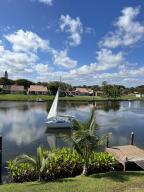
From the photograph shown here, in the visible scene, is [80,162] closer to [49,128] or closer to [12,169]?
[12,169]

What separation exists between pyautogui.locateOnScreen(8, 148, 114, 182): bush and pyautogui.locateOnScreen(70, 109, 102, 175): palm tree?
106 centimetres

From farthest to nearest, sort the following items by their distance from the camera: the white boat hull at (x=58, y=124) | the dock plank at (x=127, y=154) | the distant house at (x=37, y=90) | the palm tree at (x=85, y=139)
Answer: the distant house at (x=37, y=90), the white boat hull at (x=58, y=124), the dock plank at (x=127, y=154), the palm tree at (x=85, y=139)

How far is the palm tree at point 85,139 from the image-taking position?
1592 cm

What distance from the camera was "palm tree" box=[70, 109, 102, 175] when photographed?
52.2 ft

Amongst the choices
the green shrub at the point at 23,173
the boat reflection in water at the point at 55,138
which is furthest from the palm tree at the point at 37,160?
the boat reflection in water at the point at 55,138

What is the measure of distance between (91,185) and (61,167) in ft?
13.5

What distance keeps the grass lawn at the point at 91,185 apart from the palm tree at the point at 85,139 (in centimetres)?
151

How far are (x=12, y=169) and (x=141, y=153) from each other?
35.3 feet

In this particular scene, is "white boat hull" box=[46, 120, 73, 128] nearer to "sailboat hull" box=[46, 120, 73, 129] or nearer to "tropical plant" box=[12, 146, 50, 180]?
"sailboat hull" box=[46, 120, 73, 129]

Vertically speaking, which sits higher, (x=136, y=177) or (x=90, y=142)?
(x=90, y=142)

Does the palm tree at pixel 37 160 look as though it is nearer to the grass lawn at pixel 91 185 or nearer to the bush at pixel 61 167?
the bush at pixel 61 167

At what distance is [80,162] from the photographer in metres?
17.8

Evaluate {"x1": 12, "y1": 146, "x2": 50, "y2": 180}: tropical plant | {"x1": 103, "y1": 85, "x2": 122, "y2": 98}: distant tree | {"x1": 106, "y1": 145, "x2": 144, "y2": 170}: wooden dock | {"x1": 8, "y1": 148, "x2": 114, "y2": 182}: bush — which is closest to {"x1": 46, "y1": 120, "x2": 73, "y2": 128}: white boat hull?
{"x1": 106, "y1": 145, "x2": 144, "y2": 170}: wooden dock

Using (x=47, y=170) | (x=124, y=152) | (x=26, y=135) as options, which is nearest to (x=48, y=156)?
(x=47, y=170)
